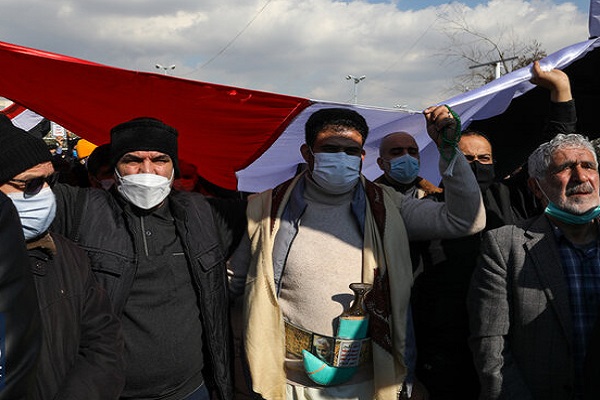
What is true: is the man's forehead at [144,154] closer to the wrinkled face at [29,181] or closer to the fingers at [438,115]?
the wrinkled face at [29,181]

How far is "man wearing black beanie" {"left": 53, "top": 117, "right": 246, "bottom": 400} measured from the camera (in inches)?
91.0

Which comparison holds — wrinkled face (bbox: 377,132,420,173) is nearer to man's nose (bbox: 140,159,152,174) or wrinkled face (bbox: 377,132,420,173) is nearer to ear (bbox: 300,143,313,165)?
ear (bbox: 300,143,313,165)

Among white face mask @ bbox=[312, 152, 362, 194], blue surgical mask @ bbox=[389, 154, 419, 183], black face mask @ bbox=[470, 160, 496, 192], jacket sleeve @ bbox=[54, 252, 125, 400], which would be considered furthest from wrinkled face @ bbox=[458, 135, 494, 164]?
jacket sleeve @ bbox=[54, 252, 125, 400]

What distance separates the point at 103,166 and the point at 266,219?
1.80m

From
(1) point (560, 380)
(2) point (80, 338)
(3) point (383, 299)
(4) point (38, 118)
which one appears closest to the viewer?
(2) point (80, 338)

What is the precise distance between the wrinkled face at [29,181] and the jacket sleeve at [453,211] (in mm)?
1440

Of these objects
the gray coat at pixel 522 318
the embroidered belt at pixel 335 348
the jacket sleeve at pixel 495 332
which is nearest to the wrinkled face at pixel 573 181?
the gray coat at pixel 522 318

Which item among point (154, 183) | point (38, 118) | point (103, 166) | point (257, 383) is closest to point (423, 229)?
point (257, 383)

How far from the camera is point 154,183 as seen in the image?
249cm

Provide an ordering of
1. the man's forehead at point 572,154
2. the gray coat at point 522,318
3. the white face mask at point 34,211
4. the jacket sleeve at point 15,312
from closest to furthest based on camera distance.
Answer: the jacket sleeve at point 15,312 → the white face mask at point 34,211 → the gray coat at point 522,318 → the man's forehead at point 572,154

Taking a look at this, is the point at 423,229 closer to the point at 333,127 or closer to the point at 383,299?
the point at 383,299

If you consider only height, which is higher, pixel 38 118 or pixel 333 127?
pixel 38 118

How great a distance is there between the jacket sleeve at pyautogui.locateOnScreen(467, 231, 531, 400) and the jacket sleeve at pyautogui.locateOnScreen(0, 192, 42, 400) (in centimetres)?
169

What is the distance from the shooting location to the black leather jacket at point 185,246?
229 cm
